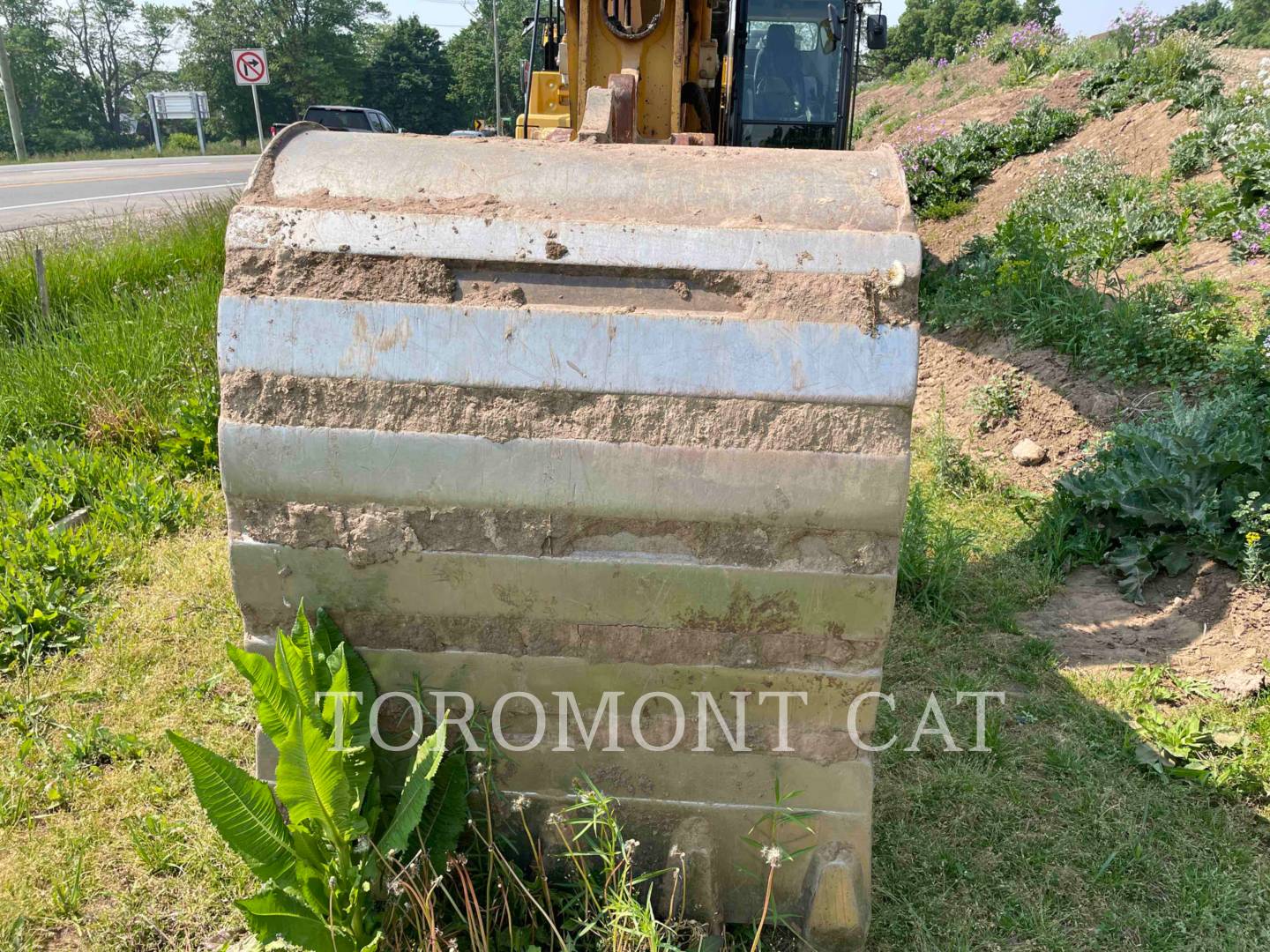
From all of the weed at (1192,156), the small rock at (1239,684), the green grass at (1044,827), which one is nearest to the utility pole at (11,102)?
the weed at (1192,156)

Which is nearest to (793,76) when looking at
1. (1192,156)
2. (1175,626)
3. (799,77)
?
(799,77)

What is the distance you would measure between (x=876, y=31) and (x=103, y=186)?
1843 cm

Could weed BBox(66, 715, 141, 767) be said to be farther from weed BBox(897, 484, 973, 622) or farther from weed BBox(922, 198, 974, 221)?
weed BBox(922, 198, 974, 221)

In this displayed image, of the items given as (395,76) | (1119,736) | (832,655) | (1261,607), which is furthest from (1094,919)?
(395,76)

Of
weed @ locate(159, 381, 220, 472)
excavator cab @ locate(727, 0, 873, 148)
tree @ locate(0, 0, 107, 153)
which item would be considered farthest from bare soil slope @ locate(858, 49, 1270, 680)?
tree @ locate(0, 0, 107, 153)

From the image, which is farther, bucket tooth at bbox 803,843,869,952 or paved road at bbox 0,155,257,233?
paved road at bbox 0,155,257,233

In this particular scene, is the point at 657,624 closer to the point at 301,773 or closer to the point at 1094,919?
the point at 301,773

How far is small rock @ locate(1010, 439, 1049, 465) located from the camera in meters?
5.35

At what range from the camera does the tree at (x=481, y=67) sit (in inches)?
2085

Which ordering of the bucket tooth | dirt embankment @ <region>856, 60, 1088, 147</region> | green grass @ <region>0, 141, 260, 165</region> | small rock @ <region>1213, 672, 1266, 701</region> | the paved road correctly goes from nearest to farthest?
the bucket tooth
small rock @ <region>1213, 672, 1266, 701</region>
dirt embankment @ <region>856, 60, 1088, 147</region>
the paved road
green grass @ <region>0, 141, 260, 165</region>

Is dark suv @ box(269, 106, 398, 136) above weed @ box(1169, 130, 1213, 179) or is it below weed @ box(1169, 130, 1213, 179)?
above

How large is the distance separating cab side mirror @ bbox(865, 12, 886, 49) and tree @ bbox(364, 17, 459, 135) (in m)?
50.4

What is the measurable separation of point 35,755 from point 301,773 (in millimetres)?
1670

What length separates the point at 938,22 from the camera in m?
39.3
